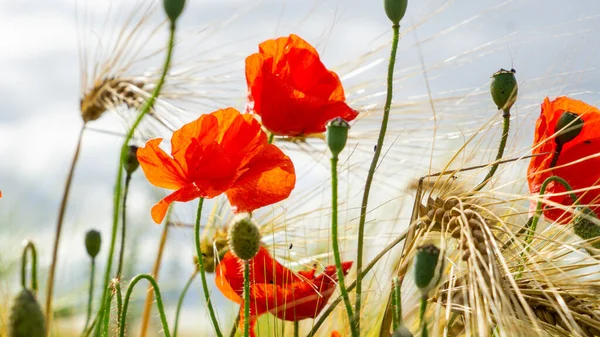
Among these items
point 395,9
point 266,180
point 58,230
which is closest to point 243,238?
point 266,180

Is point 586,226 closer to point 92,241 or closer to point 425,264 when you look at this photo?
point 425,264

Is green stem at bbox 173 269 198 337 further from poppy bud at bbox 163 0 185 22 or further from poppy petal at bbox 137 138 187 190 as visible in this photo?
poppy bud at bbox 163 0 185 22

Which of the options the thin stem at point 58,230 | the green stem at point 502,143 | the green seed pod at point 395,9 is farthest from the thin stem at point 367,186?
the thin stem at point 58,230

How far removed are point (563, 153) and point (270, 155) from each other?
291 millimetres

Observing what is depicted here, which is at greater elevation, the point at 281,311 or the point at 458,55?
the point at 458,55

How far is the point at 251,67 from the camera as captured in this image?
2.96 feet

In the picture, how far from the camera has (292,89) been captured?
895mm

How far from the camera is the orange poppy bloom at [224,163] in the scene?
2.74 ft

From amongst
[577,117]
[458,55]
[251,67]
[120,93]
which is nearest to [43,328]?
[251,67]

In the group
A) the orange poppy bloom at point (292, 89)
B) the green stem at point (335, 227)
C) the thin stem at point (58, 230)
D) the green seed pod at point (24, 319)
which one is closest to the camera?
the green seed pod at point (24, 319)

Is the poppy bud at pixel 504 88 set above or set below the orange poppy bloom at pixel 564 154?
above

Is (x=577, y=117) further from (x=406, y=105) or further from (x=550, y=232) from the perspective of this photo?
(x=406, y=105)

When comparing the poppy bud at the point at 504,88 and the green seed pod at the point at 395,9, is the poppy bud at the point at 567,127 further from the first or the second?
the green seed pod at the point at 395,9

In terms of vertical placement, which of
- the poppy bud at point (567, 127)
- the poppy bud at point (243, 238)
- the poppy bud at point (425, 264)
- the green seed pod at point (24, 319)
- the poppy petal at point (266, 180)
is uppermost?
the poppy bud at point (567, 127)
